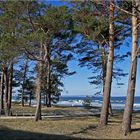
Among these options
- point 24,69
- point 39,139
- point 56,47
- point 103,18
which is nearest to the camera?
point 39,139

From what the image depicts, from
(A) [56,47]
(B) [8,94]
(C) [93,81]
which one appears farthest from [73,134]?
(C) [93,81]

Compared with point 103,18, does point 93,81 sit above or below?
below

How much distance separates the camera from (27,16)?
3145cm

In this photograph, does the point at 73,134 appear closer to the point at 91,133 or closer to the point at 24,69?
the point at 91,133

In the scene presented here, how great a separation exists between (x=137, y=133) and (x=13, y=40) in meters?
12.8

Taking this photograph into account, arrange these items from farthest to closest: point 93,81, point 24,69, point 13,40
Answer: point 24,69 → point 93,81 → point 13,40

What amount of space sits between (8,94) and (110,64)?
2169 centimetres

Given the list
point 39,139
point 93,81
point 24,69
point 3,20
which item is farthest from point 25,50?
point 24,69

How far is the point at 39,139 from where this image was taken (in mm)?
18016

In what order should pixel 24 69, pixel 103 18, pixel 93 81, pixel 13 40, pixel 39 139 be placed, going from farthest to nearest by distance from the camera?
pixel 24 69
pixel 93 81
pixel 13 40
pixel 103 18
pixel 39 139

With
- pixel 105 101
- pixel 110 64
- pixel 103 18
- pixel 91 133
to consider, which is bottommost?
pixel 91 133

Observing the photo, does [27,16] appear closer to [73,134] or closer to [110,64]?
[110,64]

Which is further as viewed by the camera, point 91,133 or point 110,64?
point 110,64

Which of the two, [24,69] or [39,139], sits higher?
[24,69]
